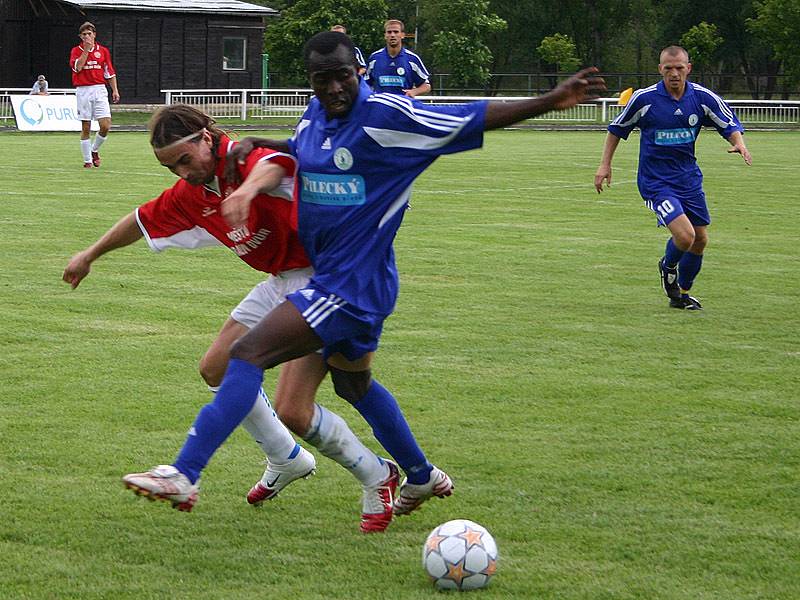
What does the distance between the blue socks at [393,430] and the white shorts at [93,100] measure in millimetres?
17667

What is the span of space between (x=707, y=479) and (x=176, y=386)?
2.94 m

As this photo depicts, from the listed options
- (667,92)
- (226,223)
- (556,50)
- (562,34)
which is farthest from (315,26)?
(226,223)

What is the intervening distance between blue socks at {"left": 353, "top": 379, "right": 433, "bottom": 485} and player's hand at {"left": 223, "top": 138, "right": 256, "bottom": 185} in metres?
0.93

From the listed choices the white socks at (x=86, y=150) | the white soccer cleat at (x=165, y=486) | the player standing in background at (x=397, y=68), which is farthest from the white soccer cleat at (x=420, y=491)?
the white socks at (x=86, y=150)

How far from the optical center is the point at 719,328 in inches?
367

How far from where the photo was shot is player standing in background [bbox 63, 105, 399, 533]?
15.7ft

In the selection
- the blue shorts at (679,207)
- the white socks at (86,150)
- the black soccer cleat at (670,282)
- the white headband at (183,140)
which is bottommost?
the black soccer cleat at (670,282)

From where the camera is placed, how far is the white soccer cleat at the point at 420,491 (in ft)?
16.8

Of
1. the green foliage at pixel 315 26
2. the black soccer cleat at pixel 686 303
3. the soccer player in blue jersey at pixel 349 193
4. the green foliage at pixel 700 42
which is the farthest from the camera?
the green foliage at pixel 700 42

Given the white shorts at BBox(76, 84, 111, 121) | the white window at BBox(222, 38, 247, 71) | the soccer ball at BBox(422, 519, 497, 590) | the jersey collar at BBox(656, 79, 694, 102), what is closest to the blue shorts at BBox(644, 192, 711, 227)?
the jersey collar at BBox(656, 79, 694, 102)

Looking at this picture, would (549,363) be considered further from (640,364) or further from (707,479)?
(707,479)

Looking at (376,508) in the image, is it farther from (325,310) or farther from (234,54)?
(234,54)

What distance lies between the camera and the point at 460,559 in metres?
4.32

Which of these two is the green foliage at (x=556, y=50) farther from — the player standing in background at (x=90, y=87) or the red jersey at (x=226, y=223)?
the red jersey at (x=226, y=223)
